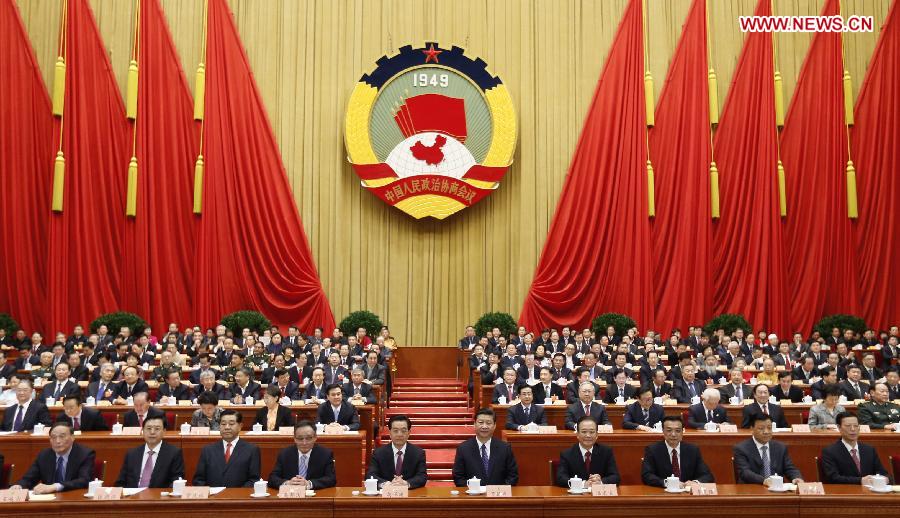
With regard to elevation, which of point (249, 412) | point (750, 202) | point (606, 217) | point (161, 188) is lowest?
point (249, 412)

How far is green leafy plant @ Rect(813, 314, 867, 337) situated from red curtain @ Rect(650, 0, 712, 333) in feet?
6.30

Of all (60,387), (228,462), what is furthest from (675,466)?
(60,387)

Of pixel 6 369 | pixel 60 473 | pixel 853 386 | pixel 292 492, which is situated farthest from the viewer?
pixel 6 369

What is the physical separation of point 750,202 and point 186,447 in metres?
11.5

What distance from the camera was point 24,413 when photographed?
6816 mm

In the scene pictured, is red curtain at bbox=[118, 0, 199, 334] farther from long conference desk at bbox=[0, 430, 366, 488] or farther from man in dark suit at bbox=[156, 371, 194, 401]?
long conference desk at bbox=[0, 430, 366, 488]

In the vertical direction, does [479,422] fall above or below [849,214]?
below

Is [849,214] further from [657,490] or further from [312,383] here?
[657,490]

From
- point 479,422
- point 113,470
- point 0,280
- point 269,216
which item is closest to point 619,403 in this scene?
point 479,422

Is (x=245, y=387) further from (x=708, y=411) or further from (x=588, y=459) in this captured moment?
(x=708, y=411)

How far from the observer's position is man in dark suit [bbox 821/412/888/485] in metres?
5.25

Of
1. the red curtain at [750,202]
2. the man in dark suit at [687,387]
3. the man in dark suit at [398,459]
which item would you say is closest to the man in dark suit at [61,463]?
the man in dark suit at [398,459]

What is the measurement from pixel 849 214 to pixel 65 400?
13.2 meters

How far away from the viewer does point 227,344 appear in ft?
36.0
